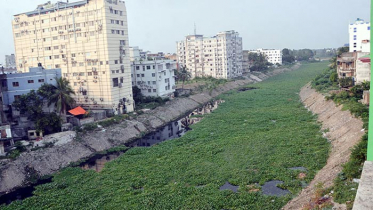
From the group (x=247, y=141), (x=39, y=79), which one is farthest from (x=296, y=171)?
(x=39, y=79)

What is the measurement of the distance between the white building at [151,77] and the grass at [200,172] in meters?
15.1

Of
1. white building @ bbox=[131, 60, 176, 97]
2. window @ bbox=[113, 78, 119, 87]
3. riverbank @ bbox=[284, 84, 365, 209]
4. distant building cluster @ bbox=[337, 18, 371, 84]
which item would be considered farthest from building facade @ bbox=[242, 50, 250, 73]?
window @ bbox=[113, 78, 119, 87]

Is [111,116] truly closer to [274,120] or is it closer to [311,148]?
[274,120]

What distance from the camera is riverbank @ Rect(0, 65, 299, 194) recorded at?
67.4ft

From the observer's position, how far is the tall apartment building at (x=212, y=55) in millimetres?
75738

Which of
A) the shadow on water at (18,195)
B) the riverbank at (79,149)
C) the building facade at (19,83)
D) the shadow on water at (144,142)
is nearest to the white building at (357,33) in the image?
the shadow on water at (144,142)

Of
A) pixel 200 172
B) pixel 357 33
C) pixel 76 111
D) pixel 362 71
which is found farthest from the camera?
pixel 357 33

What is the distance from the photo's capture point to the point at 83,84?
3600 cm

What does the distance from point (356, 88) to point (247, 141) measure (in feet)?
45.1

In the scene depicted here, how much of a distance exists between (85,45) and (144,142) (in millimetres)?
12653

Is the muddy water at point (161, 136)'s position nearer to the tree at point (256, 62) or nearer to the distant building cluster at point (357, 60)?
the distant building cluster at point (357, 60)

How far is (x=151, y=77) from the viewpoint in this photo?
4406 centimetres

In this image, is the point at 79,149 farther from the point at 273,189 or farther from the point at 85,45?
the point at 273,189

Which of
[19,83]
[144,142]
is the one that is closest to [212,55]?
[144,142]
